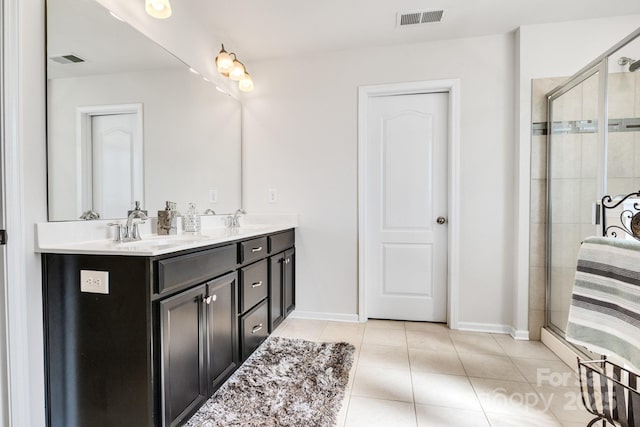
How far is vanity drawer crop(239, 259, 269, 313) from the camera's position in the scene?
1921 mm

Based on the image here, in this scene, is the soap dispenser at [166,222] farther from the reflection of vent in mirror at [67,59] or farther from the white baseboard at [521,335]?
the white baseboard at [521,335]

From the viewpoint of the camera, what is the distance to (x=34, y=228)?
127 cm

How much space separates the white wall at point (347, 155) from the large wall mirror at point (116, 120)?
65 centimetres

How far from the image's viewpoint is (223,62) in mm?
2412

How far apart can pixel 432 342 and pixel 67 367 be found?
2242 millimetres

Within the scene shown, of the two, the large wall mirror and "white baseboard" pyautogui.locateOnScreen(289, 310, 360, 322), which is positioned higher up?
the large wall mirror

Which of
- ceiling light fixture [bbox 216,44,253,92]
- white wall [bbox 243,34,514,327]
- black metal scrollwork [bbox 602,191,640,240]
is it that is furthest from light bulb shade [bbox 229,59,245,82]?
black metal scrollwork [bbox 602,191,640,240]

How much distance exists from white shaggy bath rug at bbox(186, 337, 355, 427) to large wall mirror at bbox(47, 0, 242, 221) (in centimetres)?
114

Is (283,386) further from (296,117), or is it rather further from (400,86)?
(400,86)

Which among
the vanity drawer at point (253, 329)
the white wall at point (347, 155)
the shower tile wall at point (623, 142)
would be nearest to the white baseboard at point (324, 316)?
the white wall at point (347, 155)

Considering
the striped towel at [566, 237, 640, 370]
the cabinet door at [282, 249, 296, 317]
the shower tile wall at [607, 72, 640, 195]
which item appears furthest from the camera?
the cabinet door at [282, 249, 296, 317]

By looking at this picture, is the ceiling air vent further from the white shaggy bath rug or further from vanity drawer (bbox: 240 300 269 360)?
the white shaggy bath rug

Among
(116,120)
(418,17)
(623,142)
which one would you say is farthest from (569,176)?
(116,120)

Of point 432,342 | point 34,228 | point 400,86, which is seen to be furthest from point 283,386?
point 400,86
